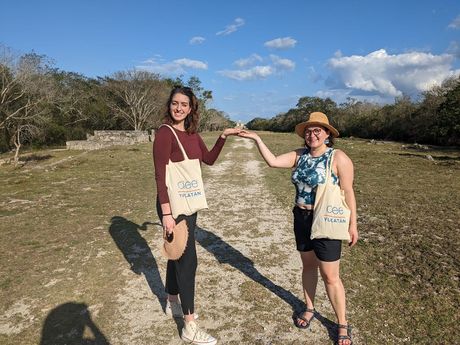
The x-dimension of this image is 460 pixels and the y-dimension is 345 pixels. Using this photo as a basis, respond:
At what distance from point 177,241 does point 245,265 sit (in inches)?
73.4

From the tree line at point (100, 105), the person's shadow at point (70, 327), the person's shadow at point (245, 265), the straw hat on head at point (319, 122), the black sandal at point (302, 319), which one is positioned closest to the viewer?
the straw hat on head at point (319, 122)

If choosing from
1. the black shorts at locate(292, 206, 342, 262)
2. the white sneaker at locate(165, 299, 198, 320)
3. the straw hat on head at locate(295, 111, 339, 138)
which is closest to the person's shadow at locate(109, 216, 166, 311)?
the white sneaker at locate(165, 299, 198, 320)

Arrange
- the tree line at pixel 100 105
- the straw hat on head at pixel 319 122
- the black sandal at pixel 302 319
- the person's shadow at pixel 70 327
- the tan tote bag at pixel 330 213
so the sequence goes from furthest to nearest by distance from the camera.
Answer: the tree line at pixel 100 105 < the black sandal at pixel 302 319 < the person's shadow at pixel 70 327 < the straw hat on head at pixel 319 122 < the tan tote bag at pixel 330 213

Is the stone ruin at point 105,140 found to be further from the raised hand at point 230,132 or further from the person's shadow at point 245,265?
the raised hand at point 230,132

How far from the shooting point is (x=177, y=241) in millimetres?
2721

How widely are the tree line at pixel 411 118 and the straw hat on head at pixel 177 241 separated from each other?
23.4 m

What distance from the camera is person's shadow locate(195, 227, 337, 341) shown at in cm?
318

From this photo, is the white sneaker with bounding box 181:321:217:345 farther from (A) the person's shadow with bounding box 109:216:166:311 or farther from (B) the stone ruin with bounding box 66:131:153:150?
(B) the stone ruin with bounding box 66:131:153:150

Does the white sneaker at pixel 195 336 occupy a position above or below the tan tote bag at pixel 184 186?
below

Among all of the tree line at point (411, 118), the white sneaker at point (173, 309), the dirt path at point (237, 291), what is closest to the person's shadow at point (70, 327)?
the dirt path at point (237, 291)

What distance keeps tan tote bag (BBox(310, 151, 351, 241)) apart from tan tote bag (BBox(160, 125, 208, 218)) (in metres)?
0.93

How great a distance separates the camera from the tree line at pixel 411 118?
2234 cm

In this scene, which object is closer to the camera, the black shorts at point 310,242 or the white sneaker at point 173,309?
the black shorts at point 310,242

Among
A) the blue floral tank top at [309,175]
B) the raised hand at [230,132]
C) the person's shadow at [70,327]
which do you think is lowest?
the person's shadow at [70,327]
